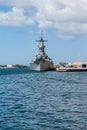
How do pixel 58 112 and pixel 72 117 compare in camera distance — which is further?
pixel 58 112

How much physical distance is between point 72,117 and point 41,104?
510 inches

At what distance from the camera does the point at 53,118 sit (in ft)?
147

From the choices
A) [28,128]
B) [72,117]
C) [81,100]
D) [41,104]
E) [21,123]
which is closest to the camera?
[28,128]

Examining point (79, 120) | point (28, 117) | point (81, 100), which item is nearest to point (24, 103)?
point (81, 100)

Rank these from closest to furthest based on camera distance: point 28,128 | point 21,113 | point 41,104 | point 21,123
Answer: point 28,128
point 21,123
point 21,113
point 41,104

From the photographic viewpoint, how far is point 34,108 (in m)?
53.2

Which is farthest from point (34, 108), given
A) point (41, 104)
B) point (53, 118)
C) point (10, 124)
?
point (10, 124)

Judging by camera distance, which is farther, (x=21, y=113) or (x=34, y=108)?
(x=34, y=108)

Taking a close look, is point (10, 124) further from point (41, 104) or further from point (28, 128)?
point (41, 104)

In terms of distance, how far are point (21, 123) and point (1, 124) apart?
6.37 ft

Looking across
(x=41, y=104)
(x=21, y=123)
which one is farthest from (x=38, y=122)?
(x=41, y=104)

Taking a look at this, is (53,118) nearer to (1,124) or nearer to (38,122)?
(38,122)

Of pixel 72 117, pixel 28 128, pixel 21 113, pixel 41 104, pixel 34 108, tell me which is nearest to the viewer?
pixel 28 128

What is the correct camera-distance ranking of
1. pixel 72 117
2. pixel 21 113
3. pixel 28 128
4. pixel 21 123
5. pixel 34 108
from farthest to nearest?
pixel 34 108 < pixel 21 113 < pixel 72 117 < pixel 21 123 < pixel 28 128
